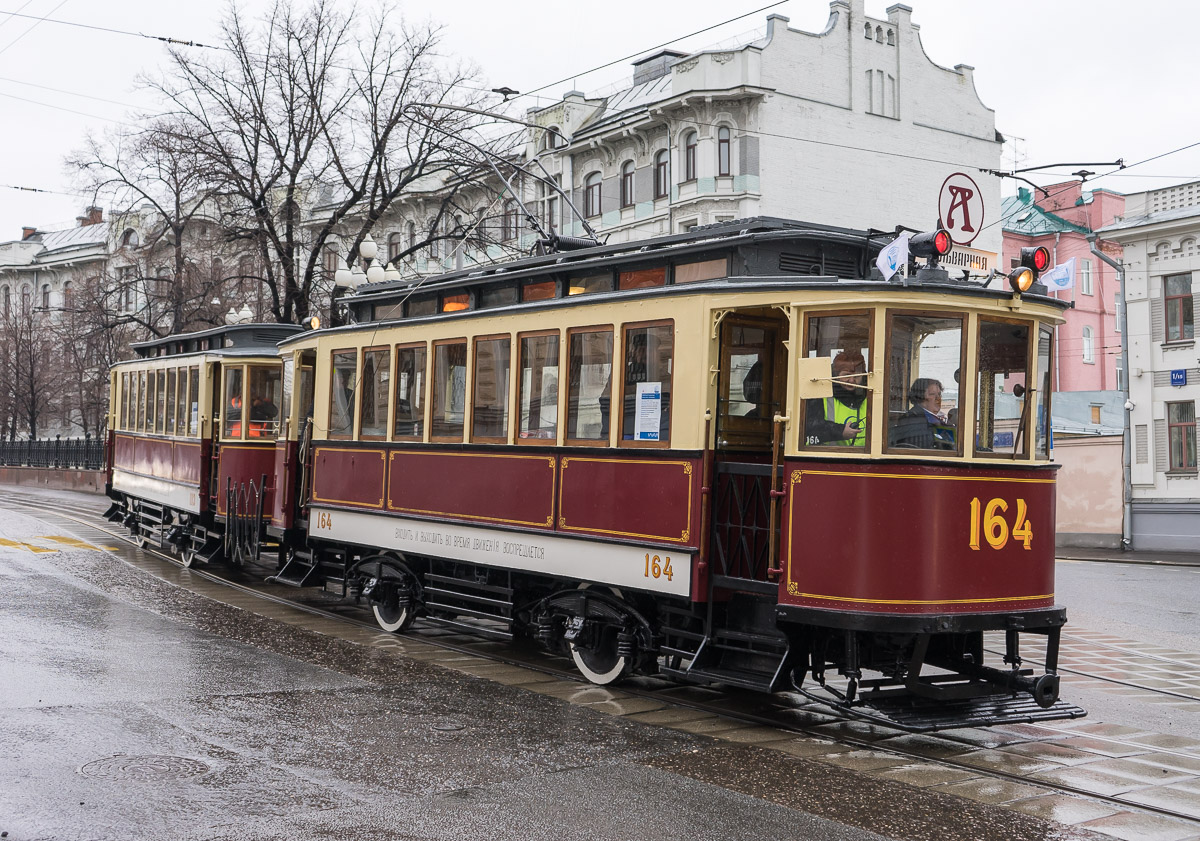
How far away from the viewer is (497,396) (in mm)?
10766

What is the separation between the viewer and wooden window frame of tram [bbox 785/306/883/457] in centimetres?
789

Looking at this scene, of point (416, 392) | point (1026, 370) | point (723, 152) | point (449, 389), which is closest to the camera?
point (1026, 370)

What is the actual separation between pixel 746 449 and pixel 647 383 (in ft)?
2.87

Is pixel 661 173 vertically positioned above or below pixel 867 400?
above

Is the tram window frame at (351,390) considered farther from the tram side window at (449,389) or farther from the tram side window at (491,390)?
the tram side window at (491,390)

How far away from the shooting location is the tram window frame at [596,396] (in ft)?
31.2

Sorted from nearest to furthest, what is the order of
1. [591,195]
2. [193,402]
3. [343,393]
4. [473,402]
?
[473,402]
[343,393]
[193,402]
[591,195]

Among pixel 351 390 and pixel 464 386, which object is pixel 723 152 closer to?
pixel 351 390

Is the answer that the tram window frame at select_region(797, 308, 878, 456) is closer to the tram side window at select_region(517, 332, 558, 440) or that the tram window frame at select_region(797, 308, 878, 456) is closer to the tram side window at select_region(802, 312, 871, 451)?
the tram side window at select_region(802, 312, 871, 451)

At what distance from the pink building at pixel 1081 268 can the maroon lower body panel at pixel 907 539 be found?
124ft

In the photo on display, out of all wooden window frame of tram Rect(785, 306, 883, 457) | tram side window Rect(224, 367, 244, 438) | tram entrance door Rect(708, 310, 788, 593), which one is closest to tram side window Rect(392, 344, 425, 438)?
tram entrance door Rect(708, 310, 788, 593)

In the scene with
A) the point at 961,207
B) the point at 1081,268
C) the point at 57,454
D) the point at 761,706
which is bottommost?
the point at 761,706

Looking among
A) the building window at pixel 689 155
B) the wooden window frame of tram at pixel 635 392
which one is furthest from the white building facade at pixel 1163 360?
the wooden window frame of tram at pixel 635 392

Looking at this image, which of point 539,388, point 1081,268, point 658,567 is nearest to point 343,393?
point 539,388
